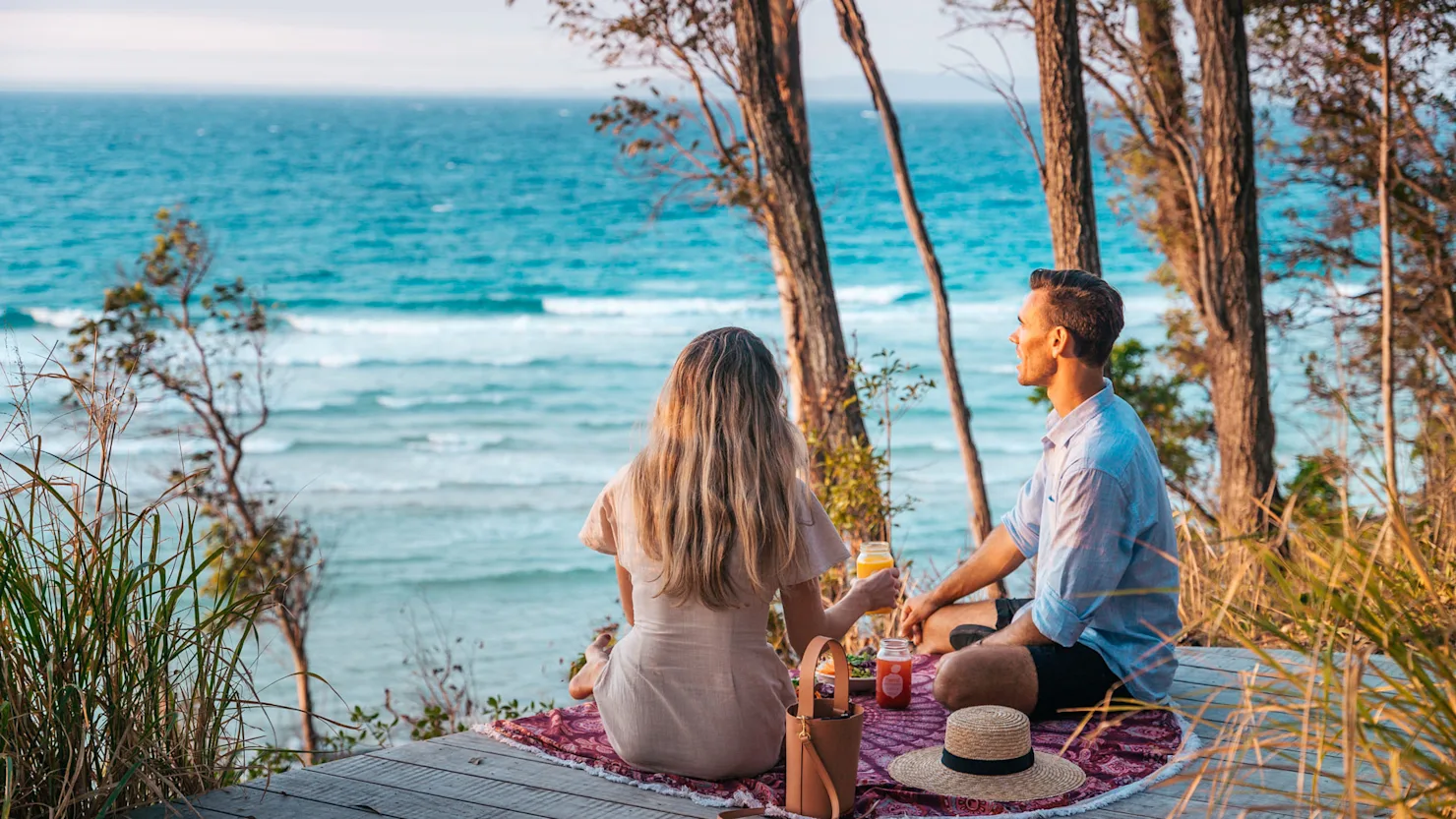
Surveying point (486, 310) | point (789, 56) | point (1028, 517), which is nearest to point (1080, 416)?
point (1028, 517)

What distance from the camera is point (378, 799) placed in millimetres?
2967

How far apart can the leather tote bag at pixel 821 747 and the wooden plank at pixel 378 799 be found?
58cm

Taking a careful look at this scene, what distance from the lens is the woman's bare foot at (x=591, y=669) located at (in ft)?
11.0

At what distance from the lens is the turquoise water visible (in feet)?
40.6

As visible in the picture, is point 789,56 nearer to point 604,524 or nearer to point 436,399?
point 604,524

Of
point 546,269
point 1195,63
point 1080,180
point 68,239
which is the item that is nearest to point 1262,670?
point 1080,180

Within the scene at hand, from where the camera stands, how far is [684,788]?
3.00m

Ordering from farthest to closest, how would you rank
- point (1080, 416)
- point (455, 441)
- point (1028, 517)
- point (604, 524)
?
point (455, 441) < point (1028, 517) < point (1080, 416) < point (604, 524)

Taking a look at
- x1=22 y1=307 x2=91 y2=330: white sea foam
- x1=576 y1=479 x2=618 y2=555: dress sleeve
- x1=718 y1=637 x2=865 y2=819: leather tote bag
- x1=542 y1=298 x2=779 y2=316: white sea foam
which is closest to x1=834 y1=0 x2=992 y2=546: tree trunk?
x1=576 y1=479 x2=618 y2=555: dress sleeve

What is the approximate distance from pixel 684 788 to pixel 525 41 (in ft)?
118

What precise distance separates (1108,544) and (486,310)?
24.7 metres

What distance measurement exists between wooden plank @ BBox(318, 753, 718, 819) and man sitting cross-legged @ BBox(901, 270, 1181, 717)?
1036mm

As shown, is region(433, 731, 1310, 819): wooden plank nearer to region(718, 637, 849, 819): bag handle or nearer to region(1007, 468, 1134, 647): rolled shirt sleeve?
region(718, 637, 849, 819): bag handle

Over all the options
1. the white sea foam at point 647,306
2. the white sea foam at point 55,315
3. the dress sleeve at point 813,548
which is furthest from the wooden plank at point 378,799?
the white sea foam at point 55,315
